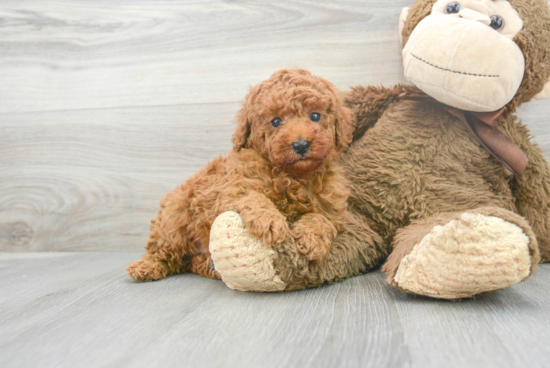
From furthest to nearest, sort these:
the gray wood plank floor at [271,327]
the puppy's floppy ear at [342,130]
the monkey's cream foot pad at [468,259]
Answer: the puppy's floppy ear at [342,130]
the monkey's cream foot pad at [468,259]
the gray wood plank floor at [271,327]

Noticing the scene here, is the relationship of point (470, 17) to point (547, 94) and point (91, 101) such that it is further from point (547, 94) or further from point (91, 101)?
point (91, 101)

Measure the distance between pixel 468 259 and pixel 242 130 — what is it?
507mm

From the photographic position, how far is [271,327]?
685 mm

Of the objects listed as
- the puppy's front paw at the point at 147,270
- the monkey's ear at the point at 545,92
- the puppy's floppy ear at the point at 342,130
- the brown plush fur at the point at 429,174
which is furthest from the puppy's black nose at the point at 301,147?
the monkey's ear at the point at 545,92

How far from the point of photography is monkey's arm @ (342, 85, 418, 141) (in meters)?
1.12

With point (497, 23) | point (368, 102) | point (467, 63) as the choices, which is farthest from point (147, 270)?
point (497, 23)

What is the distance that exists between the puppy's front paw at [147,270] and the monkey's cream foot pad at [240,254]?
28cm

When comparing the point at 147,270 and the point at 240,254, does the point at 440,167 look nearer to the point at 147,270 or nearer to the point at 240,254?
the point at 240,254

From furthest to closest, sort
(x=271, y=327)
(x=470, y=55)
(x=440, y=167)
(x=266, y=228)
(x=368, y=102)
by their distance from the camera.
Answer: (x=368, y=102), (x=440, y=167), (x=470, y=55), (x=266, y=228), (x=271, y=327)

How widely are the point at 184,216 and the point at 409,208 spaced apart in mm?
526

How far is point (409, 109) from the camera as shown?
107cm

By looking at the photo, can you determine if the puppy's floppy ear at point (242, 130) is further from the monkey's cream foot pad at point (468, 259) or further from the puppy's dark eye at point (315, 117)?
the monkey's cream foot pad at point (468, 259)

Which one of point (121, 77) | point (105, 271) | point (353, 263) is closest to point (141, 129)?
point (121, 77)

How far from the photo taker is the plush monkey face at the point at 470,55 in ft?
2.95
